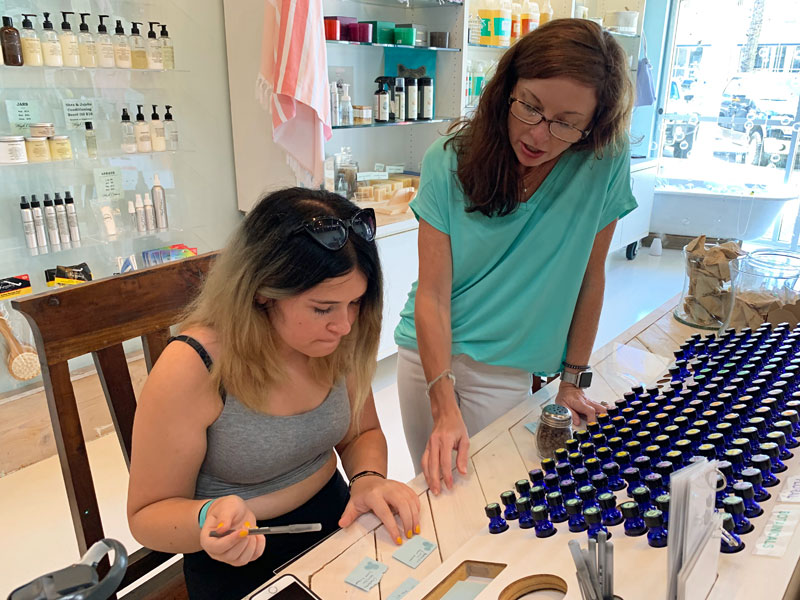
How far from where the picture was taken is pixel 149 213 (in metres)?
2.58

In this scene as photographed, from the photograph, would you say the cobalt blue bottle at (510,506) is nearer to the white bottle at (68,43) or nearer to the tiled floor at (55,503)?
the tiled floor at (55,503)

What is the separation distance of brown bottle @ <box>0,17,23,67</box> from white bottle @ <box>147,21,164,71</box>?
0.46m

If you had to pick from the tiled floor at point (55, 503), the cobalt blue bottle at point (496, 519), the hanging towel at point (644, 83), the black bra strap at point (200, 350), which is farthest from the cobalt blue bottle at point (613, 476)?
the hanging towel at point (644, 83)

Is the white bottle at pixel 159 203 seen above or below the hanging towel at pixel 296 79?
below

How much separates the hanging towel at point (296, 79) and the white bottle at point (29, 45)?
0.76 meters

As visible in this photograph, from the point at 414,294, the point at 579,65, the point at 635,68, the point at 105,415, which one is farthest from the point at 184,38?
the point at 635,68

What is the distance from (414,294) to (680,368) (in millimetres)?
560

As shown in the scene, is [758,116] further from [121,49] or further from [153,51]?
[121,49]

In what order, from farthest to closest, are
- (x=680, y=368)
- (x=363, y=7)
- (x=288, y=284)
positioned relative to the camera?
1. (x=363, y=7)
2. (x=680, y=368)
3. (x=288, y=284)

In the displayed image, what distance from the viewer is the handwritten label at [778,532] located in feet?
2.33

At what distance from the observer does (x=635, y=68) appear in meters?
4.76

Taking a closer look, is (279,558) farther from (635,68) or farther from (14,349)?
(635,68)

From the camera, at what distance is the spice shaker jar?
1.07 meters

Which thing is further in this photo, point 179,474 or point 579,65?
point 579,65
